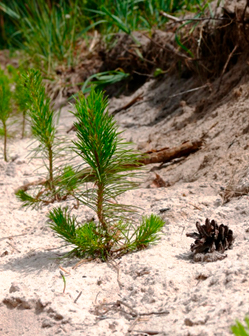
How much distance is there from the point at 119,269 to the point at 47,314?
1.30 feet

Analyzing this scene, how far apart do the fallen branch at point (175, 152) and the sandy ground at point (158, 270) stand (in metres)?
0.06

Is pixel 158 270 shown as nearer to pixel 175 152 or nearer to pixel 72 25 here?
pixel 175 152

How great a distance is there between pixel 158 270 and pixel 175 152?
1.71 metres

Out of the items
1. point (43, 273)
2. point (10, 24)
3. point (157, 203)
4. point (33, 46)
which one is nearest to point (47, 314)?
point (43, 273)

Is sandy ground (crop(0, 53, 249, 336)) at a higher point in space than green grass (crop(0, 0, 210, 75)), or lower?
lower

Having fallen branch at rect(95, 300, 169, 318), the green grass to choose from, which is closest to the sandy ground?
fallen branch at rect(95, 300, 169, 318)

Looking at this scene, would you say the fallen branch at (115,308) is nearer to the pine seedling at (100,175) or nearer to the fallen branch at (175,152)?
the pine seedling at (100,175)

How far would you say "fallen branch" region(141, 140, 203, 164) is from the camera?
11.5ft

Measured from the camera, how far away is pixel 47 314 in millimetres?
1857

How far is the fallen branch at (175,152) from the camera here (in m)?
3.52

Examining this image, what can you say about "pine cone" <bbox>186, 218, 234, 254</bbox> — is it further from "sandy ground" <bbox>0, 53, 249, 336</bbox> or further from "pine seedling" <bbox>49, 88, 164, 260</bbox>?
"pine seedling" <bbox>49, 88, 164, 260</bbox>

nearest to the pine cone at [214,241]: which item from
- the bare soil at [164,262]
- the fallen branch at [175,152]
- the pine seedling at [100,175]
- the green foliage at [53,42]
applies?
the bare soil at [164,262]

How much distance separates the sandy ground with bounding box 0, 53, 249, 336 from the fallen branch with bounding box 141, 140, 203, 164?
6cm

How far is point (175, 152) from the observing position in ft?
11.7
